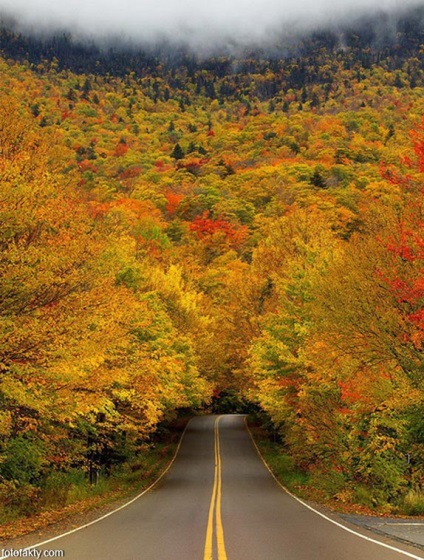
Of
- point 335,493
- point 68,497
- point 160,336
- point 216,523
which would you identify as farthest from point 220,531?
point 160,336

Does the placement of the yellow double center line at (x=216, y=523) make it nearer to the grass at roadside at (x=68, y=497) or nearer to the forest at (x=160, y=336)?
the grass at roadside at (x=68, y=497)

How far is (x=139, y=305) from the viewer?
827 inches

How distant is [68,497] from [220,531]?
28.3 feet

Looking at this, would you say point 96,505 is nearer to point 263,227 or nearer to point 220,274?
point 220,274

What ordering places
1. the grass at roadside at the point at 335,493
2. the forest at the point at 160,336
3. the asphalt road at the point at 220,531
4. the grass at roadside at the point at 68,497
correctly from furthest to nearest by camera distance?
the grass at roadside at the point at 335,493
the grass at roadside at the point at 68,497
the forest at the point at 160,336
the asphalt road at the point at 220,531

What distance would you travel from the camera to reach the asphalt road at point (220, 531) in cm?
1099

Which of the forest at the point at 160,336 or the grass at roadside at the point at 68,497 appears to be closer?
the forest at the point at 160,336

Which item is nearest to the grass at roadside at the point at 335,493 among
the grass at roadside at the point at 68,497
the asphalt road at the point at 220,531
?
the asphalt road at the point at 220,531

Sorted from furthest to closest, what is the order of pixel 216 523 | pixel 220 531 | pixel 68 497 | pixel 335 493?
pixel 335 493 → pixel 68 497 → pixel 216 523 → pixel 220 531

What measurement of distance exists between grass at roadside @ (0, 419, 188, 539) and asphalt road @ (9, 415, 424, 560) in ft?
4.55

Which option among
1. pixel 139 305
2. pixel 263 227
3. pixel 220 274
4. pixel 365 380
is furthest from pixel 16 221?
pixel 263 227

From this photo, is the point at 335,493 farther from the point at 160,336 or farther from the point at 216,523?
the point at 160,336

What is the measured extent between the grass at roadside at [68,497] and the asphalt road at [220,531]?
139cm

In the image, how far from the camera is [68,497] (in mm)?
20328
